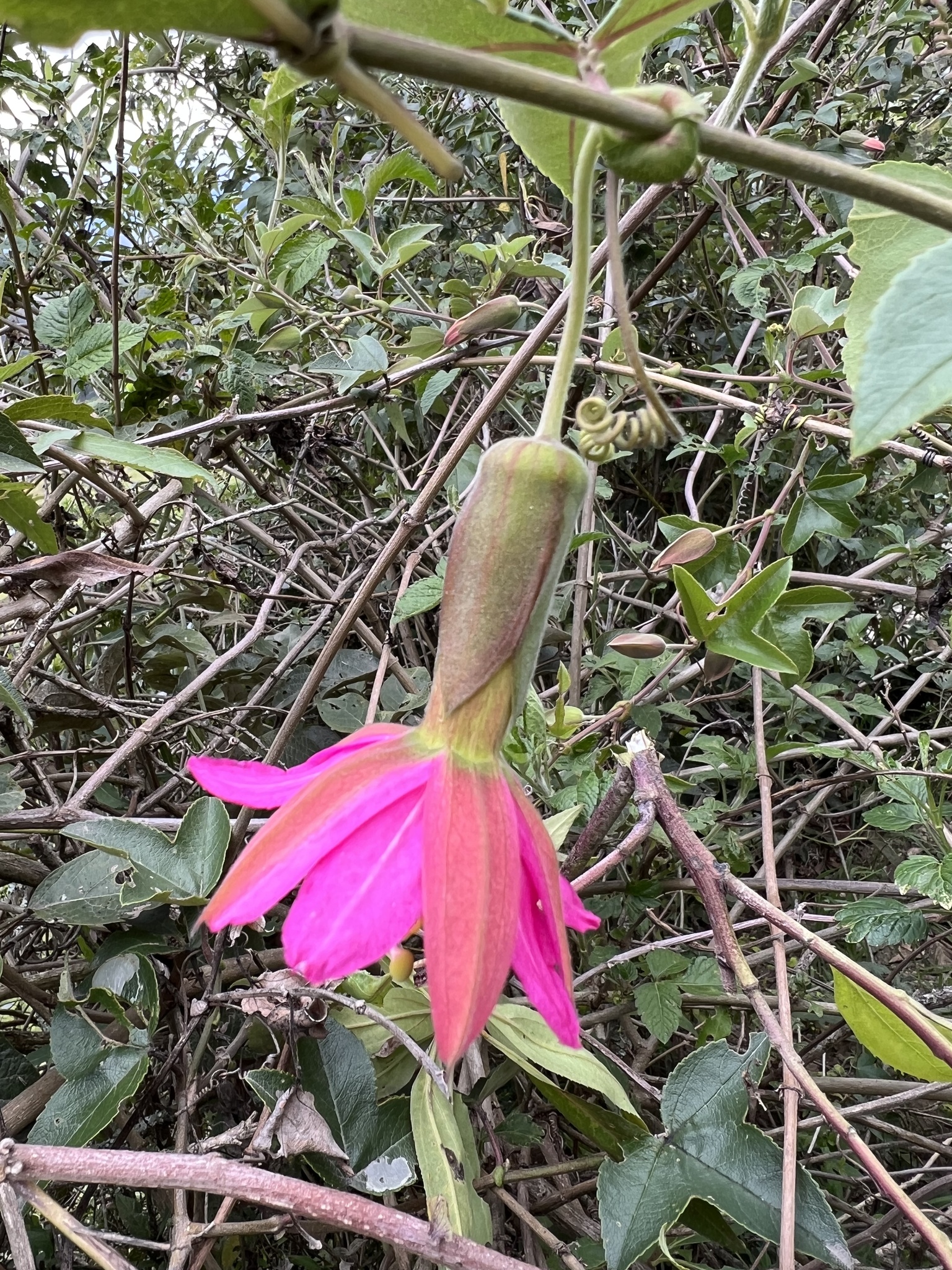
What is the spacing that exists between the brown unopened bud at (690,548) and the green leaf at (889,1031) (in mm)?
333

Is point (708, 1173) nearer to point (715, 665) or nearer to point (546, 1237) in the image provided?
point (546, 1237)

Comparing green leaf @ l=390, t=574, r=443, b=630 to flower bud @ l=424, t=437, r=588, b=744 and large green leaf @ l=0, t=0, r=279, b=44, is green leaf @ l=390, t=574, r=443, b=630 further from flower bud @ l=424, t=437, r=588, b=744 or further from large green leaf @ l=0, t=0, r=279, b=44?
large green leaf @ l=0, t=0, r=279, b=44

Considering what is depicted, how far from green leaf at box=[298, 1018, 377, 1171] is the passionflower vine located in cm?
24

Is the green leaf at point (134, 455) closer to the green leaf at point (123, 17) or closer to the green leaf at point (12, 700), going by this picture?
the green leaf at point (12, 700)

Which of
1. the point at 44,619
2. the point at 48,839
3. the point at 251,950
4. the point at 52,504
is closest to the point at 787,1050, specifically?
the point at 251,950

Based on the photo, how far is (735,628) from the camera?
0.64 m

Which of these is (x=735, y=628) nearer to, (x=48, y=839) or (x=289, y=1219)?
(x=289, y=1219)

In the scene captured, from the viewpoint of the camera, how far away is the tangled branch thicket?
0.57 meters

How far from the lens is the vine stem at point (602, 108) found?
0.61 feet

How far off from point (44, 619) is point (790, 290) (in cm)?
94

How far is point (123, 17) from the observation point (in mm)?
194

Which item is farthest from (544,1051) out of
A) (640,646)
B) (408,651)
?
(408,651)

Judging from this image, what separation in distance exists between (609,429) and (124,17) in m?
→ 0.21

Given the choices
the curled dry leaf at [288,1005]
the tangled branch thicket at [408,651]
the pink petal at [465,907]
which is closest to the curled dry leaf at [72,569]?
the tangled branch thicket at [408,651]
